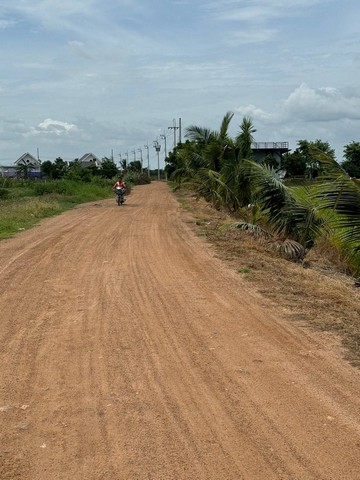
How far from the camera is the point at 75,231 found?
56.6 ft

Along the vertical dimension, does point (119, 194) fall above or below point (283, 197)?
below

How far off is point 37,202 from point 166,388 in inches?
1046

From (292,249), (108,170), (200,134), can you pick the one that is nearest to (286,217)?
(292,249)

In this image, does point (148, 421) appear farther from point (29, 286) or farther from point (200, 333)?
point (29, 286)

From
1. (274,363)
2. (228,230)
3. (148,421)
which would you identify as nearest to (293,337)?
(274,363)

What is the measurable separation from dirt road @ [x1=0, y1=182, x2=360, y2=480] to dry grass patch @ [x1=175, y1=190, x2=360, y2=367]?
0.32m

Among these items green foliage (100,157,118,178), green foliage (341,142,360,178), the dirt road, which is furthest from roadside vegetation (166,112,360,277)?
green foliage (100,157,118,178)

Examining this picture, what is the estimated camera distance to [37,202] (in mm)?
30188

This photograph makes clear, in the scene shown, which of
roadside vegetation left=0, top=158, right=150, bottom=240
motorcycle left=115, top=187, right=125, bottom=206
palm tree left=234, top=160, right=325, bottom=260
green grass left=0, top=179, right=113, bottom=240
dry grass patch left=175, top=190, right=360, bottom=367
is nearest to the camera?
dry grass patch left=175, top=190, right=360, bottom=367

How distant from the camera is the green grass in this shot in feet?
66.8

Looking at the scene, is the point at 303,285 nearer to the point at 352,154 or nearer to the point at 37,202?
the point at 37,202

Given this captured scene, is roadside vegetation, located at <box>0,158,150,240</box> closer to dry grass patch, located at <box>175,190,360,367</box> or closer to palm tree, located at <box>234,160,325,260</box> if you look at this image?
dry grass patch, located at <box>175,190,360,367</box>

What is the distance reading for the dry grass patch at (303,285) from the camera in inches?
266

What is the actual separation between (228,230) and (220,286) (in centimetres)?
622
